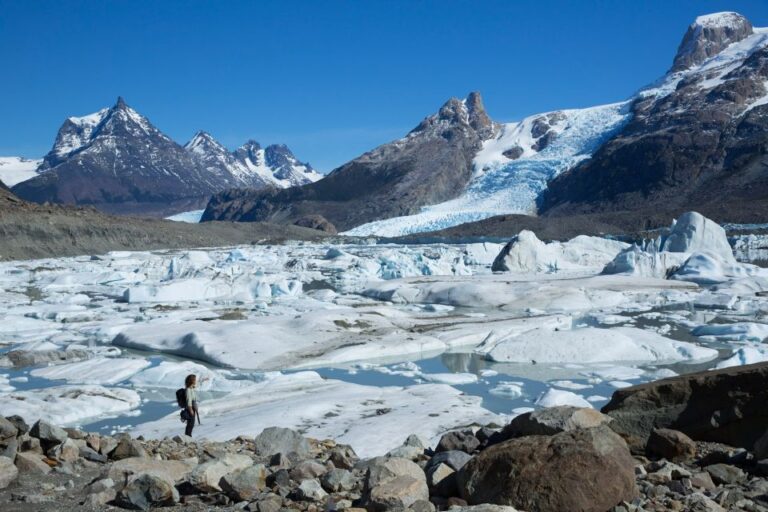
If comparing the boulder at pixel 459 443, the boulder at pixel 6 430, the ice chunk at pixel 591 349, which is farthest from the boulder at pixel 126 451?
the ice chunk at pixel 591 349

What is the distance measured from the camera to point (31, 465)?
200 inches

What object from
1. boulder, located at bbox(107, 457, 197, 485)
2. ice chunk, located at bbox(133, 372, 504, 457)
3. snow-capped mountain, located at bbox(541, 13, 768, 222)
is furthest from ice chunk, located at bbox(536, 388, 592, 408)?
snow-capped mountain, located at bbox(541, 13, 768, 222)

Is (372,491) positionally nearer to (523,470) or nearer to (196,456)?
(523,470)

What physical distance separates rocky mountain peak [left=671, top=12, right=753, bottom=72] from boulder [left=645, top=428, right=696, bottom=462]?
466ft

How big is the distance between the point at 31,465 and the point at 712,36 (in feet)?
496

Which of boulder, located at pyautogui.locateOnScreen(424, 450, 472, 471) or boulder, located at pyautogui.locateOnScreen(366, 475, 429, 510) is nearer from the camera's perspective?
boulder, located at pyautogui.locateOnScreen(366, 475, 429, 510)

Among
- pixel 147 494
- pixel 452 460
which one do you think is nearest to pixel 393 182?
pixel 452 460

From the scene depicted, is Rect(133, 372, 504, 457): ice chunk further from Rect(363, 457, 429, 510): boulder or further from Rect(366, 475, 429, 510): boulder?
Rect(366, 475, 429, 510): boulder

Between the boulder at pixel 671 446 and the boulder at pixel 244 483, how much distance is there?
260 cm

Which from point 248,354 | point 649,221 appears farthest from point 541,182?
point 248,354

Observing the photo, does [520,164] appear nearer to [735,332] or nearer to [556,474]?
[735,332]

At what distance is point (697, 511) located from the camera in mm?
3572

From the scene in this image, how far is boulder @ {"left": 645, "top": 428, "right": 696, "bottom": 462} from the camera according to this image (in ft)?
15.6

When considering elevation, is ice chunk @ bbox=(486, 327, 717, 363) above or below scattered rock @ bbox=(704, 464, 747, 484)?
below
